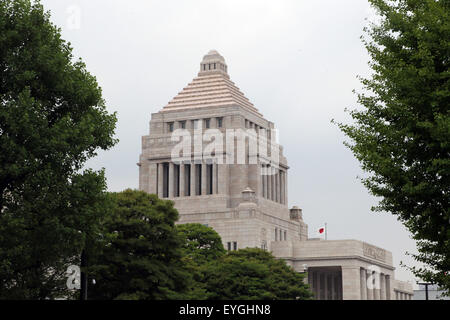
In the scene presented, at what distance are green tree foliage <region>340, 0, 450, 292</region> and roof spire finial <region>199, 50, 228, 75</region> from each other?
129120 mm

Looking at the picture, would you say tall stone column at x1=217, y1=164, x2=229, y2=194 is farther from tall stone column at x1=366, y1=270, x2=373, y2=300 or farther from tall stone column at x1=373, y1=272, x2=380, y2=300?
tall stone column at x1=373, y1=272, x2=380, y2=300

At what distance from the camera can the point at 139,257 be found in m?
53.7

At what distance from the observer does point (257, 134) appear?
148000 mm

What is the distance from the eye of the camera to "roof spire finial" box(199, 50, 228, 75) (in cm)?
15812

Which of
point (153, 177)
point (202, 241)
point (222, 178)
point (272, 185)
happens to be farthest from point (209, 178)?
point (202, 241)

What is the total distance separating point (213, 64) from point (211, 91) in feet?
27.6

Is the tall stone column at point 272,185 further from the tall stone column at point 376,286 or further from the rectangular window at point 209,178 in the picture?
the tall stone column at point 376,286

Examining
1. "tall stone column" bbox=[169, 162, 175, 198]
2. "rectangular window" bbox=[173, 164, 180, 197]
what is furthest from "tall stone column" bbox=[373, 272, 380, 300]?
"tall stone column" bbox=[169, 162, 175, 198]

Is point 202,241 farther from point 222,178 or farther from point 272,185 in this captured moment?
point 272,185

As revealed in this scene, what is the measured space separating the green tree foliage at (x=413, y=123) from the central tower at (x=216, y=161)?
10380 cm

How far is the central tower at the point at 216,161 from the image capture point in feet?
458
